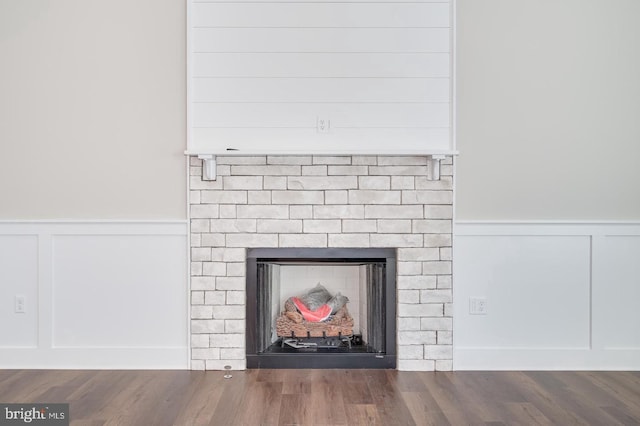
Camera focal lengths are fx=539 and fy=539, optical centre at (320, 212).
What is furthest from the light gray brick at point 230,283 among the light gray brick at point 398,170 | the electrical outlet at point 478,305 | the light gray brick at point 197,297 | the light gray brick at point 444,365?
the electrical outlet at point 478,305

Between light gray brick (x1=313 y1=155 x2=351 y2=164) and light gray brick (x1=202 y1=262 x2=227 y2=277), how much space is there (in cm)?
88

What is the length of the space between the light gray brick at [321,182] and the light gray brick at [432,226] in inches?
18.4

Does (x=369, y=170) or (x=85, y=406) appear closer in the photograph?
(x=85, y=406)

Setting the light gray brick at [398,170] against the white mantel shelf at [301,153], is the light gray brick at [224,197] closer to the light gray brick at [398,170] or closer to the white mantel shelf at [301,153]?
the white mantel shelf at [301,153]

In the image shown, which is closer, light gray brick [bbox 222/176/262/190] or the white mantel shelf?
the white mantel shelf

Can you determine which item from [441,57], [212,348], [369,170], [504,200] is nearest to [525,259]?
[504,200]

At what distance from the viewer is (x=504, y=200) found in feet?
11.2

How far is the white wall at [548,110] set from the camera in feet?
11.2

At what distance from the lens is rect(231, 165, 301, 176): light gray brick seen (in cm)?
342

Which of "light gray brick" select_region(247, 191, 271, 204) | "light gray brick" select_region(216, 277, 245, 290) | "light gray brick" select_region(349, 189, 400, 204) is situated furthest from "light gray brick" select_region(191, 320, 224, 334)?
"light gray brick" select_region(349, 189, 400, 204)

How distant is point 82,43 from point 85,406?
2.18 m

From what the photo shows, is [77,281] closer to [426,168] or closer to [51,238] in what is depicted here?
[51,238]

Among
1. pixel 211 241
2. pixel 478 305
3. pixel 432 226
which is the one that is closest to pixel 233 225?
pixel 211 241

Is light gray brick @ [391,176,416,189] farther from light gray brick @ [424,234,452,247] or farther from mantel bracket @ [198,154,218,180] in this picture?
mantel bracket @ [198,154,218,180]
